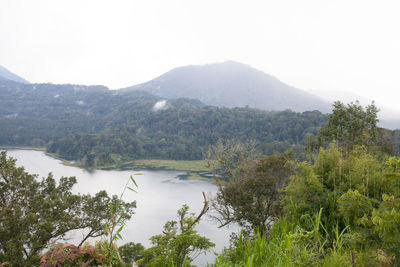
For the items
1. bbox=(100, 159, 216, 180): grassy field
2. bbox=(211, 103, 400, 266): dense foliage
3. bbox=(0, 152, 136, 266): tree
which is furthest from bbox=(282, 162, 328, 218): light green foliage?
bbox=(100, 159, 216, 180): grassy field

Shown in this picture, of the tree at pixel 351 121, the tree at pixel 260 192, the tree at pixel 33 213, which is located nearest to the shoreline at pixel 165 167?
the tree at pixel 351 121

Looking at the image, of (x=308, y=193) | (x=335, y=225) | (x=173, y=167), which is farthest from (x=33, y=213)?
(x=173, y=167)

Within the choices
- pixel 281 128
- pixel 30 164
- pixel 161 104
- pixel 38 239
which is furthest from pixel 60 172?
pixel 161 104

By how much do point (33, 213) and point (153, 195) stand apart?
37.1m

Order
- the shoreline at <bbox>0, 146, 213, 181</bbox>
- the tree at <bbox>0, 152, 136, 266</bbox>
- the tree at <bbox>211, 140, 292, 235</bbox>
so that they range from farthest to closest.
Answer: the shoreline at <bbox>0, 146, 213, 181</bbox>, the tree at <bbox>211, 140, 292, 235</bbox>, the tree at <bbox>0, 152, 136, 266</bbox>

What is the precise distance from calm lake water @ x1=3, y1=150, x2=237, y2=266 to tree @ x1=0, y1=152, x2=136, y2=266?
10306 millimetres

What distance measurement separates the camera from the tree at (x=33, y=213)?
921 centimetres

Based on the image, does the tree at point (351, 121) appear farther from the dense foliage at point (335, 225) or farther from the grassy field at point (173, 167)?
the grassy field at point (173, 167)

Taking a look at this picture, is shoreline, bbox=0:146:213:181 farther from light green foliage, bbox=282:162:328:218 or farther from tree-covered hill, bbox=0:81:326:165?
light green foliage, bbox=282:162:328:218

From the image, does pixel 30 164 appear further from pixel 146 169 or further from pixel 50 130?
pixel 50 130

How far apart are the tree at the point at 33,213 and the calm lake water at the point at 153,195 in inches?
406

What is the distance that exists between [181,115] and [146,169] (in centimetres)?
5451

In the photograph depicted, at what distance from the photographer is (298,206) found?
11.3 feet

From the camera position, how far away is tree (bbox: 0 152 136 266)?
363 inches
